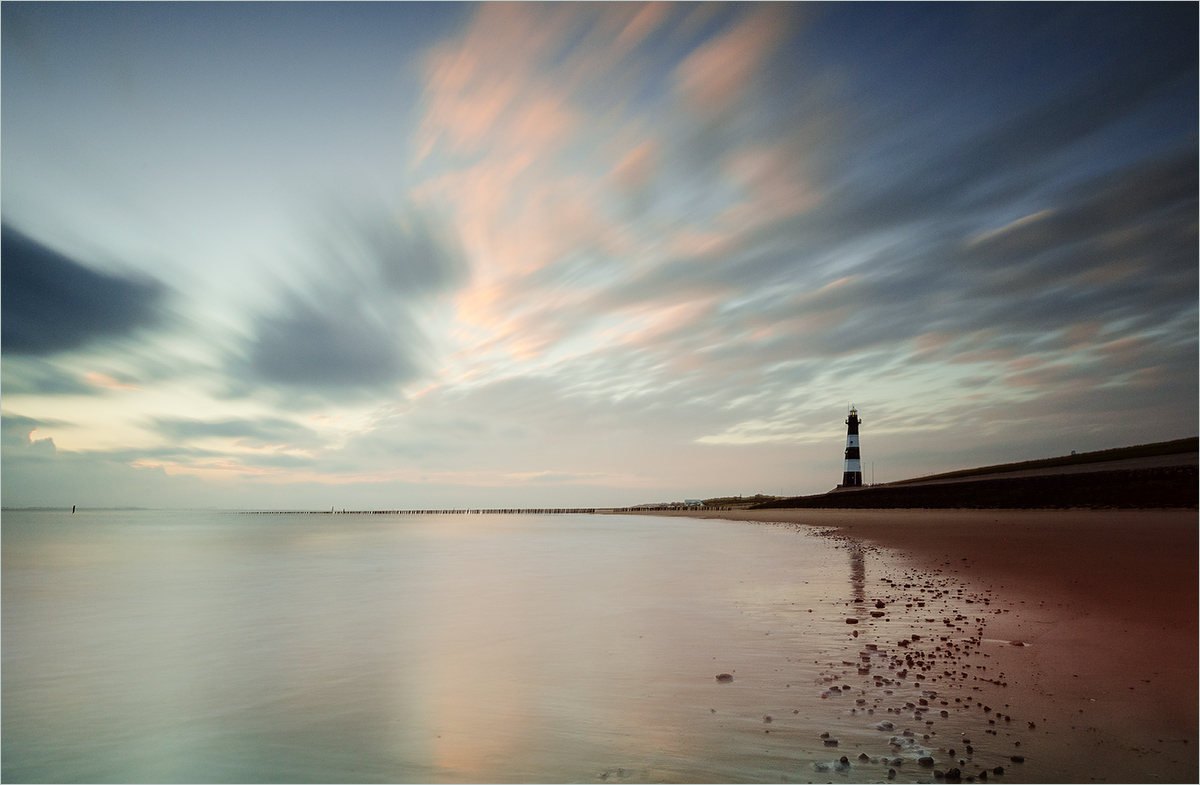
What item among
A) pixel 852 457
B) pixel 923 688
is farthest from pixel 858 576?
pixel 852 457

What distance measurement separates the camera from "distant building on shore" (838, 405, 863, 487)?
93938 mm

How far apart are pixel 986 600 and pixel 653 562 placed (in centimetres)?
1691

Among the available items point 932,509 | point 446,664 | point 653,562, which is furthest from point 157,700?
point 932,509

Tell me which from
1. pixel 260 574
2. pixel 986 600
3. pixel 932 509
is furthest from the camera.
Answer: pixel 932 509

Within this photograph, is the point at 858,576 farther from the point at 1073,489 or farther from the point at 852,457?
the point at 852,457

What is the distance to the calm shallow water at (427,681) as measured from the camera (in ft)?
22.2

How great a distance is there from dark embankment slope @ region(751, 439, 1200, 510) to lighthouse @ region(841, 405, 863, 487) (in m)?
15.8

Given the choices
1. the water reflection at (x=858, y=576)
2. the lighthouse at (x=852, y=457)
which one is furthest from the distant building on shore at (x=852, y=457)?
the water reflection at (x=858, y=576)

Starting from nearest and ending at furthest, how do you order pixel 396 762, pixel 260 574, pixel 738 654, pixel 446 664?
1. pixel 396 762
2. pixel 738 654
3. pixel 446 664
4. pixel 260 574

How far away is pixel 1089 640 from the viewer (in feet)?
32.1

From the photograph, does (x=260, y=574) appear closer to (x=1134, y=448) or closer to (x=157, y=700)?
(x=157, y=700)

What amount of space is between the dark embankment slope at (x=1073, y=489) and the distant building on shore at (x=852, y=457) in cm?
1580

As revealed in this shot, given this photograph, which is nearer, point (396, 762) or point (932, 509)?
point (396, 762)

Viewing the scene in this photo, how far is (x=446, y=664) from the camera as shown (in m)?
11.1
